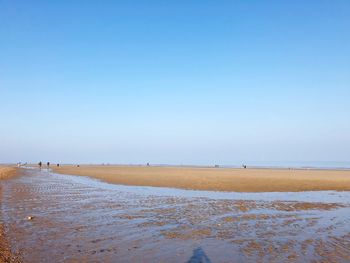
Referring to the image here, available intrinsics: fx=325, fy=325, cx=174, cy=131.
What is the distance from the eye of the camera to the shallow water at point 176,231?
9.91 meters

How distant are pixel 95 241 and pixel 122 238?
99 centimetres

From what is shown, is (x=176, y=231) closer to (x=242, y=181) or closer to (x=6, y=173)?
(x=242, y=181)

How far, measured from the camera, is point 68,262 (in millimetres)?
8914

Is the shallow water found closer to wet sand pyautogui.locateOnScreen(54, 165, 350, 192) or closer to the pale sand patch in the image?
wet sand pyautogui.locateOnScreen(54, 165, 350, 192)

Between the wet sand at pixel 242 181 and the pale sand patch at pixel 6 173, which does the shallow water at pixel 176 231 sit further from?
the pale sand patch at pixel 6 173

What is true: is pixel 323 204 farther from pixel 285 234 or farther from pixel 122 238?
pixel 122 238

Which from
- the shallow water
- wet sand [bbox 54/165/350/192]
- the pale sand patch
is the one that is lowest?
the shallow water

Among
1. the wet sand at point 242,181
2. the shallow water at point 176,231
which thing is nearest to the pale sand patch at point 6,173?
the wet sand at point 242,181

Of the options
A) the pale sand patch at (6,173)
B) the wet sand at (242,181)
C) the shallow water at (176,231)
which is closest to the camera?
the shallow water at (176,231)

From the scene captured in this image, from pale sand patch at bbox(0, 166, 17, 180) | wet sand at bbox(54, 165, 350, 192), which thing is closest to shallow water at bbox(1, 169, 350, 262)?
wet sand at bbox(54, 165, 350, 192)

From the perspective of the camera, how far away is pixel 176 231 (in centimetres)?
1304

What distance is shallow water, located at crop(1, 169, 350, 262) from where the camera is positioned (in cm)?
991

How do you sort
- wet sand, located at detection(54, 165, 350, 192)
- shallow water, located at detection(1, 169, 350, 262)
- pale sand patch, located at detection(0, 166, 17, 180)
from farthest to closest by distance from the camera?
pale sand patch, located at detection(0, 166, 17, 180), wet sand, located at detection(54, 165, 350, 192), shallow water, located at detection(1, 169, 350, 262)

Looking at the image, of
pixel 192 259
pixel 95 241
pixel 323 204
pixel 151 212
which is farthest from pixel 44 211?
pixel 323 204
